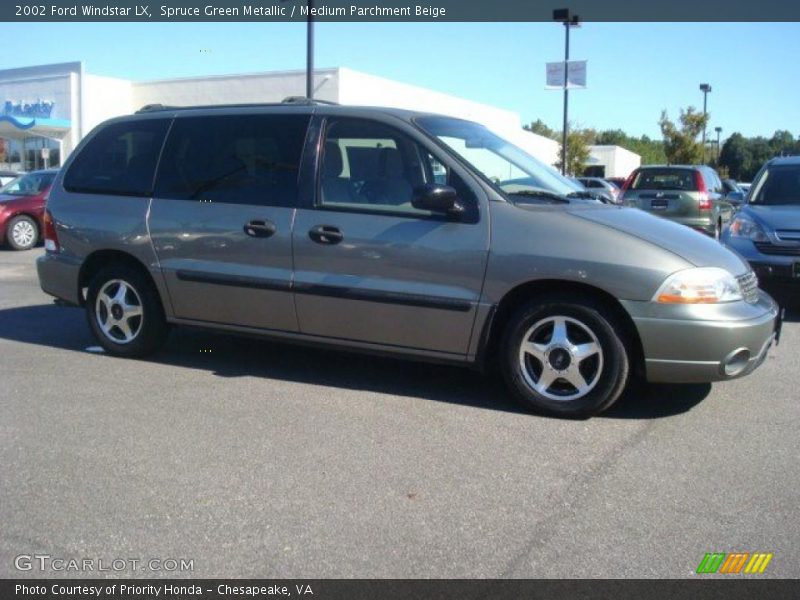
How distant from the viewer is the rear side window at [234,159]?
18.5 ft

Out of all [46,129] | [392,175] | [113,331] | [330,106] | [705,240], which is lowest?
[113,331]

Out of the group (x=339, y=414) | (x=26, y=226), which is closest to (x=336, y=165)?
(x=339, y=414)

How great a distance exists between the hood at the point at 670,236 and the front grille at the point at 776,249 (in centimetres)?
305

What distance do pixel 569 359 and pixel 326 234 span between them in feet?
5.66

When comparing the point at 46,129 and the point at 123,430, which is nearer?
the point at 123,430

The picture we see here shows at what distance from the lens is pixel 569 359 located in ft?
16.1

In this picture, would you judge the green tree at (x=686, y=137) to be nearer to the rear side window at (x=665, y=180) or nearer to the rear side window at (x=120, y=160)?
the rear side window at (x=665, y=180)

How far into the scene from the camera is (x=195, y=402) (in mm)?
5270

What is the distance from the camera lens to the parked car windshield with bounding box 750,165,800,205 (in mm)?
8945

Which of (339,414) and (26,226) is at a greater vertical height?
(26,226)

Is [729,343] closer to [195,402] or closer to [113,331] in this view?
[195,402]

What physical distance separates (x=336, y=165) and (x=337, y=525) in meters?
2.75

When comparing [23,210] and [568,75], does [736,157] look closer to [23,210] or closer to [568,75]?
[568,75]

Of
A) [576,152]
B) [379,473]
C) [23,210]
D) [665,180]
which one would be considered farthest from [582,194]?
[576,152]
